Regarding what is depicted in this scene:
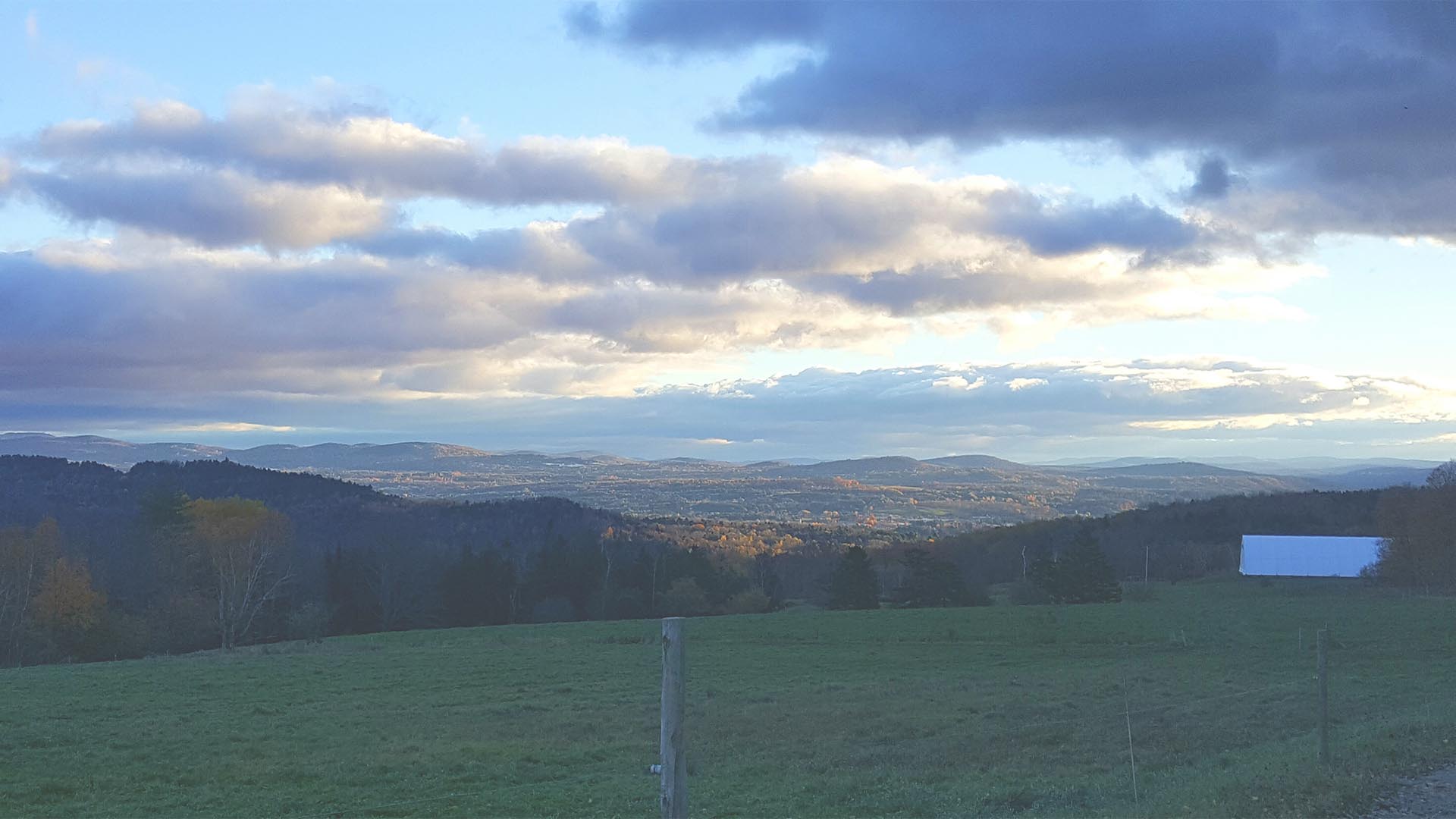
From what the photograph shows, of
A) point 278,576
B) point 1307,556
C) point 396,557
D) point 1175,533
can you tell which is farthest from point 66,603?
point 1175,533

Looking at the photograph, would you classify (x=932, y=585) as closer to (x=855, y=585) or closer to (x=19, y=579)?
(x=855, y=585)


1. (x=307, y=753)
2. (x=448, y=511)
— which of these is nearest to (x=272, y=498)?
(x=448, y=511)

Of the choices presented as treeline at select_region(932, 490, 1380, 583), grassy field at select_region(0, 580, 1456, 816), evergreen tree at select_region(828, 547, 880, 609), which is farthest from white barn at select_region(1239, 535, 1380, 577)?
grassy field at select_region(0, 580, 1456, 816)

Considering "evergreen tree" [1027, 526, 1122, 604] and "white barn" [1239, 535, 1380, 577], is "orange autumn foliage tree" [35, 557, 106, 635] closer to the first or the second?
"evergreen tree" [1027, 526, 1122, 604]

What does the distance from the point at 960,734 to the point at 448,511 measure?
105036mm

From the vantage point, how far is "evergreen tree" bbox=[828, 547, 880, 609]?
67312 mm

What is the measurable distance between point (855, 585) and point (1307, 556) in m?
40.3

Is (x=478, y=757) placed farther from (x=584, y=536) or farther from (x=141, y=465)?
(x=141, y=465)

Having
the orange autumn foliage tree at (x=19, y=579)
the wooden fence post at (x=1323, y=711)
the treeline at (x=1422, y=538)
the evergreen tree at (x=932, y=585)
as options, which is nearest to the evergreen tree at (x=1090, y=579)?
the evergreen tree at (x=932, y=585)

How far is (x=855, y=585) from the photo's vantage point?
67312 mm

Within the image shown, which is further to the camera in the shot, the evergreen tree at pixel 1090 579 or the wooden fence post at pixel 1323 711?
the evergreen tree at pixel 1090 579

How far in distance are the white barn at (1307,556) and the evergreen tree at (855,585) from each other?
107 feet

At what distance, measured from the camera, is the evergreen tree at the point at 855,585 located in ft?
221

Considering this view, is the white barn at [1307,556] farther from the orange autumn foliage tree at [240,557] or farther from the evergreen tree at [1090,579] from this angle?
the orange autumn foliage tree at [240,557]
